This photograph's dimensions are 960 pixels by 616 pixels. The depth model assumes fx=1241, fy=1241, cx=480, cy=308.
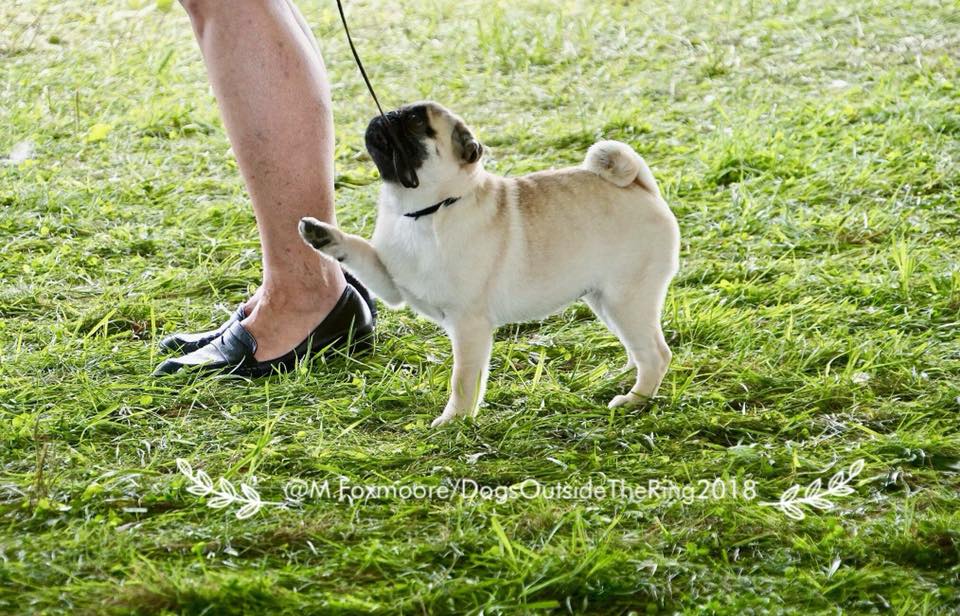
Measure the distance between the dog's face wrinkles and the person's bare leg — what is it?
557mm

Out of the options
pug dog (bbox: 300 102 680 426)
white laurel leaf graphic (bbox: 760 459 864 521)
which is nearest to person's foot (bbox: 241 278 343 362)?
pug dog (bbox: 300 102 680 426)

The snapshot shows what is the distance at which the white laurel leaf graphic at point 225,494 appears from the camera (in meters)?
2.38

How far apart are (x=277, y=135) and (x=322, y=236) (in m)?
0.55

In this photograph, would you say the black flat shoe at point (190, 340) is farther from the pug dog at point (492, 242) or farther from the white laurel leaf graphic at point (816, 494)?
the white laurel leaf graphic at point (816, 494)

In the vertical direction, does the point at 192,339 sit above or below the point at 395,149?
below

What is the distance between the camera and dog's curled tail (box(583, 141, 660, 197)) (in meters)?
2.84

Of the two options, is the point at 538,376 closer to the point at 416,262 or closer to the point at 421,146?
the point at 416,262

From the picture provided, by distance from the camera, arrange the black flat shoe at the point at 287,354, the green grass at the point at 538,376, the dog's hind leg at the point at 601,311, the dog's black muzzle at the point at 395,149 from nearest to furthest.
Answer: the green grass at the point at 538,376
the dog's black muzzle at the point at 395,149
the dog's hind leg at the point at 601,311
the black flat shoe at the point at 287,354

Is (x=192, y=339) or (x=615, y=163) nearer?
(x=615, y=163)

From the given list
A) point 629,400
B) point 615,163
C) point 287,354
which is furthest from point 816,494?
point 287,354

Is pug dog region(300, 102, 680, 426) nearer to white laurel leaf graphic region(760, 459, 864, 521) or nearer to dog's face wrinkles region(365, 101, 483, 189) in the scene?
dog's face wrinkles region(365, 101, 483, 189)

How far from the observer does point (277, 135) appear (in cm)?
315

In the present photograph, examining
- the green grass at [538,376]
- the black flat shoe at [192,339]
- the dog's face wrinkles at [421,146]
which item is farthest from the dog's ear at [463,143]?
the black flat shoe at [192,339]

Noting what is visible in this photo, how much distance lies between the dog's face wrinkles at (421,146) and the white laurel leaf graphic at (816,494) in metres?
0.96
